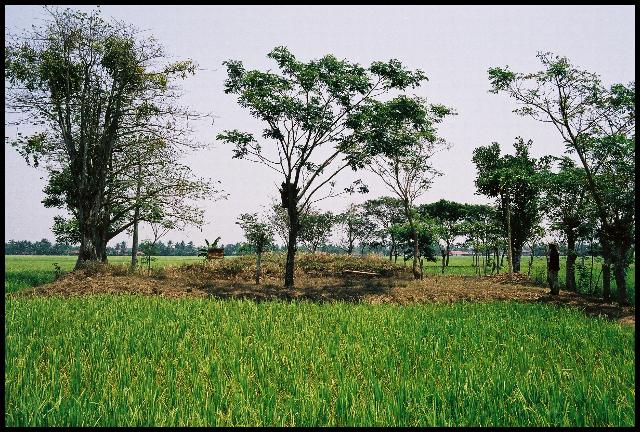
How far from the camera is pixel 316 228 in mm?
64438

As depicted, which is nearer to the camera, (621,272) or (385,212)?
(621,272)

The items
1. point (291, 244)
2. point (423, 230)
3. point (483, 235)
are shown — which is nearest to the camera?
point (291, 244)

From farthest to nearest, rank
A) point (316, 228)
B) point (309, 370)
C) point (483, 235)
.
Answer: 1. point (316, 228)
2. point (483, 235)
3. point (309, 370)

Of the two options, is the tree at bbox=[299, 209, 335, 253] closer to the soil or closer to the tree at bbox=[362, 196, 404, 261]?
the tree at bbox=[362, 196, 404, 261]

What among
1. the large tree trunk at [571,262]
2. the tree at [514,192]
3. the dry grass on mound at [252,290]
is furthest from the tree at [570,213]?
the tree at [514,192]

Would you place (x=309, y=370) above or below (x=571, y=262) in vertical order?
below

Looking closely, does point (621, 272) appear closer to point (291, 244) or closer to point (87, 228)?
point (291, 244)

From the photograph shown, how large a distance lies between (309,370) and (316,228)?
2313 inches

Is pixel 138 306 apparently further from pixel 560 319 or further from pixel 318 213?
pixel 318 213

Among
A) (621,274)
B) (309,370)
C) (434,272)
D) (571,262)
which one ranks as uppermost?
(571,262)

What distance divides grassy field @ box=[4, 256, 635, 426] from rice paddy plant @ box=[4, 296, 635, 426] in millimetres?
25

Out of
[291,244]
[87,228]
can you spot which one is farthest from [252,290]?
[87,228]

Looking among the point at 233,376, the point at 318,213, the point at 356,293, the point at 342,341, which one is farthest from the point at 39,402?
the point at 318,213

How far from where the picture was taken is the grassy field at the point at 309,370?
388 centimetres
